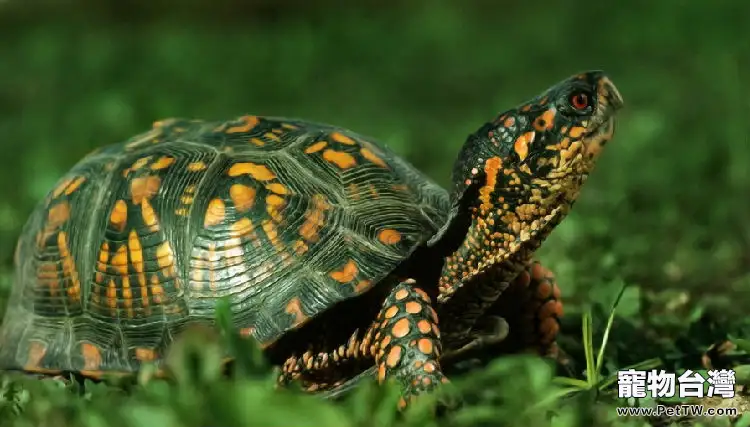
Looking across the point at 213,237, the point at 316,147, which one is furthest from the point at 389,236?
the point at 213,237

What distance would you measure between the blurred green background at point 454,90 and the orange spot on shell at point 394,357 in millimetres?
968

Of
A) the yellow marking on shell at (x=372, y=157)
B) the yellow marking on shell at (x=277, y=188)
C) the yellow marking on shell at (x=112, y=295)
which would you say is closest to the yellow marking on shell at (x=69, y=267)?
the yellow marking on shell at (x=112, y=295)

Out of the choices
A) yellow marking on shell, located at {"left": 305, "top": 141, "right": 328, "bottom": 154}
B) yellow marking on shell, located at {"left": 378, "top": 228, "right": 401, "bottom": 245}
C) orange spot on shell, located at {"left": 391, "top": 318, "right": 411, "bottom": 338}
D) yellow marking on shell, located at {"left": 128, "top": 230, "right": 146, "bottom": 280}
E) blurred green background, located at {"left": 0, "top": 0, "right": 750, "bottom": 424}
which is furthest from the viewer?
blurred green background, located at {"left": 0, "top": 0, "right": 750, "bottom": 424}

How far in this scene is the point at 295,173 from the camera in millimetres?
3191

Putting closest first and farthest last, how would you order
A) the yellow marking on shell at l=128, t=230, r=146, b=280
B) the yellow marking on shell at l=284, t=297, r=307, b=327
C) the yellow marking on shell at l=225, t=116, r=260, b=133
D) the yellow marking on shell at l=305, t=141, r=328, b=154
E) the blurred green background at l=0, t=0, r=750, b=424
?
the yellow marking on shell at l=284, t=297, r=307, b=327 → the yellow marking on shell at l=128, t=230, r=146, b=280 → the yellow marking on shell at l=305, t=141, r=328, b=154 → the yellow marking on shell at l=225, t=116, r=260, b=133 → the blurred green background at l=0, t=0, r=750, b=424

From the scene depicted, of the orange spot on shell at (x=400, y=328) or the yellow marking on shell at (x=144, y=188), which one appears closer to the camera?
the orange spot on shell at (x=400, y=328)

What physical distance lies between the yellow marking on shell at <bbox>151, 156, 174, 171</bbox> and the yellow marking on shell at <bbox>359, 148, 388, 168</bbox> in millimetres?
657

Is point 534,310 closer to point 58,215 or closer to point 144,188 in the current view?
point 144,188

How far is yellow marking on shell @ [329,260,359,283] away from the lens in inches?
116

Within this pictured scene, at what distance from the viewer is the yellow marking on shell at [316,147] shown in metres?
3.27

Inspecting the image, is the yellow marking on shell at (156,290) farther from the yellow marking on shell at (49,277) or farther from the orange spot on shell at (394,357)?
the orange spot on shell at (394,357)

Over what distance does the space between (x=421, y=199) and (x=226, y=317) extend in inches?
43.2

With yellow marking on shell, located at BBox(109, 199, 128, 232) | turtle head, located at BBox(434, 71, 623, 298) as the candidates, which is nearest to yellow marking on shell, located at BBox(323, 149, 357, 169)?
turtle head, located at BBox(434, 71, 623, 298)

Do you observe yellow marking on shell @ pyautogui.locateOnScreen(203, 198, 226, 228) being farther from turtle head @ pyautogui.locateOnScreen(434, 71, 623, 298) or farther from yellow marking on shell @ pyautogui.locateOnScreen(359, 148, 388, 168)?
turtle head @ pyautogui.locateOnScreen(434, 71, 623, 298)
